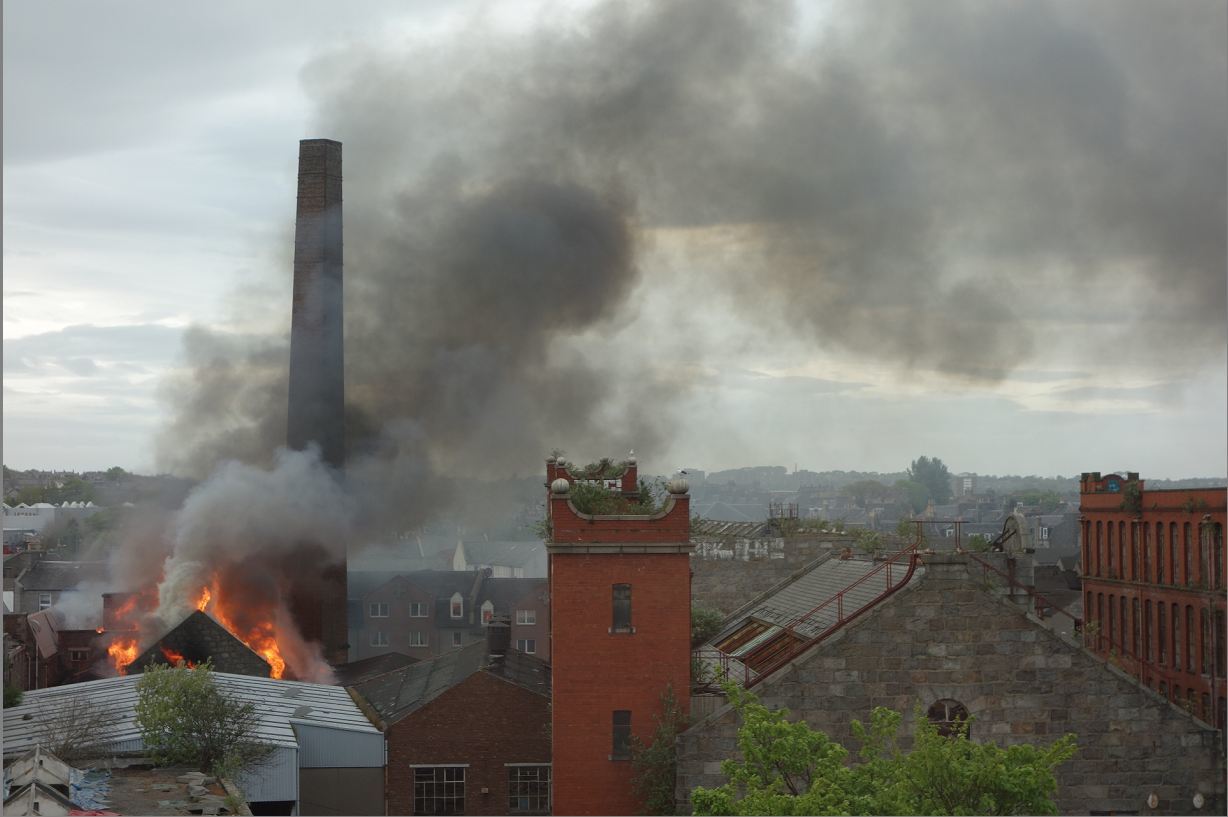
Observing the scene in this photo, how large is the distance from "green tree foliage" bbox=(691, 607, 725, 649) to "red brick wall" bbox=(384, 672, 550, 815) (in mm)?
5664

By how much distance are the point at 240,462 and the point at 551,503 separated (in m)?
40.9

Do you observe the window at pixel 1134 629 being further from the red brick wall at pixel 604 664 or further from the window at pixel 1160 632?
the red brick wall at pixel 604 664

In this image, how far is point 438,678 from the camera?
35375mm

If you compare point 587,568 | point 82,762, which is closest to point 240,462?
point 82,762

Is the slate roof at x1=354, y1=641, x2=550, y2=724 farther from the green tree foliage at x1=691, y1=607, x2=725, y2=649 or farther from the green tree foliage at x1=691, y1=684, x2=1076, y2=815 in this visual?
the green tree foliage at x1=691, y1=684, x2=1076, y2=815

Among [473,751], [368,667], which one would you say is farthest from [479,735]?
[368,667]

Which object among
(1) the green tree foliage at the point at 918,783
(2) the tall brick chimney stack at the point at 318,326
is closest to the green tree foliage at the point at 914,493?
(2) the tall brick chimney stack at the point at 318,326

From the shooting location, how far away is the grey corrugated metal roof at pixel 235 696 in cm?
2770

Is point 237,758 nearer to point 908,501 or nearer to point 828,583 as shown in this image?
point 828,583

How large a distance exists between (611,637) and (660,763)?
251cm

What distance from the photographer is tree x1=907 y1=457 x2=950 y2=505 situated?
612 feet

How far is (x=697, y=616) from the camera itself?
119 feet

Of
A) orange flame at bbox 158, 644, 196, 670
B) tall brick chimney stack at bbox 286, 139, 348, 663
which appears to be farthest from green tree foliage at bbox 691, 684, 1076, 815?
tall brick chimney stack at bbox 286, 139, 348, 663

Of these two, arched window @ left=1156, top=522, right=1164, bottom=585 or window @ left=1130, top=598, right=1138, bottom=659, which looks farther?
window @ left=1130, top=598, right=1138, bottom=659
